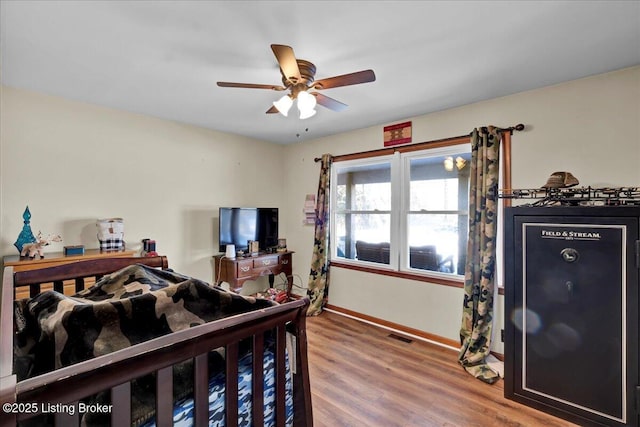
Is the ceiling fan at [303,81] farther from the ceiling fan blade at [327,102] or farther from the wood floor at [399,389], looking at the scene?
the wood floor at [399,389]

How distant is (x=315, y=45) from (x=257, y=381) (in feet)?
5.92

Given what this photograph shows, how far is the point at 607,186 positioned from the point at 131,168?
4.19 m

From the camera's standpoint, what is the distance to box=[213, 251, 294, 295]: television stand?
3.44 m

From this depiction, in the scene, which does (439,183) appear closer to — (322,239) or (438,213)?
(438,213)

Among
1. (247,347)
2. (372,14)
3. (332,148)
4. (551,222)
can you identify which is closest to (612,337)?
(551,222)

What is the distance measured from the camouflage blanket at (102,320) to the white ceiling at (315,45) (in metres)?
1.42

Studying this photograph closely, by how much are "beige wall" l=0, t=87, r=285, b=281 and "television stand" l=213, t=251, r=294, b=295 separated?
0.72 feet

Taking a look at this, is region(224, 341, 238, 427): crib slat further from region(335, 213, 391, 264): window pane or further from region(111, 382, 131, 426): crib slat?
region(335, 213, 391, 264): window pane

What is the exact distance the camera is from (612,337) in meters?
1.67

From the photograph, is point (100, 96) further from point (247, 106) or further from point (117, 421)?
point (117, 421)

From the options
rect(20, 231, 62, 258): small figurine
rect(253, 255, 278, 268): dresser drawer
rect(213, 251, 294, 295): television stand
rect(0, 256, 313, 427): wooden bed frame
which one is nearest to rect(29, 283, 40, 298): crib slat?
rect(0, 256, 313, 427): wooden bed frame

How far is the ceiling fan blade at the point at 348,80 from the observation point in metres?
1.70

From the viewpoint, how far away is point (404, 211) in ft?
10.8

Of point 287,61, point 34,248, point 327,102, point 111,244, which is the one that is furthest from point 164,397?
point 111,244
